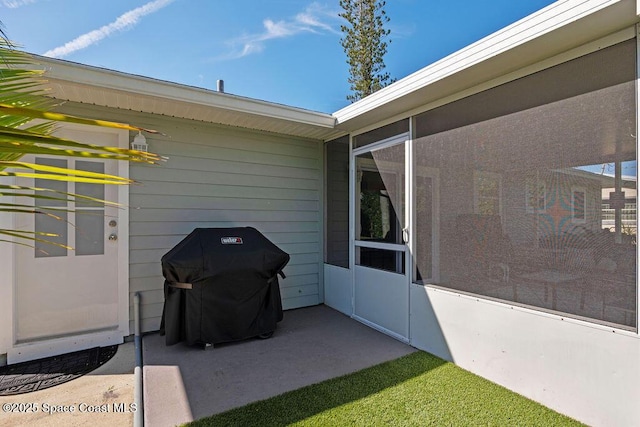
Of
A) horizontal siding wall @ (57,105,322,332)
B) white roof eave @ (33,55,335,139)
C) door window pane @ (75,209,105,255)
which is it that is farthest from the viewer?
horizontal siding wall @ (57,105,322,332)

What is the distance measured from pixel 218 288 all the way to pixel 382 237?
184 centimetres

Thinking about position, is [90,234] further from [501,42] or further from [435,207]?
[501,42]

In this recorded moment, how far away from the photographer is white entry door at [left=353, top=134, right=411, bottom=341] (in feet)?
11.4

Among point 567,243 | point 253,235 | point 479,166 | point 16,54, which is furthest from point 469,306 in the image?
point 16,54

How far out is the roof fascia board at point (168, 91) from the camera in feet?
8.97

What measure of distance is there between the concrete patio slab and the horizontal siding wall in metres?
0.79

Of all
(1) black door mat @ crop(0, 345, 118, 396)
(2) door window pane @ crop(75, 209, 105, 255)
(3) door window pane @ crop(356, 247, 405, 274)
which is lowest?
(1) black door mat @ crop(0, 345, 118, 396)

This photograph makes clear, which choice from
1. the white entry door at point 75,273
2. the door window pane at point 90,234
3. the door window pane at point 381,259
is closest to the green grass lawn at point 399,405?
the door window pane at point 381,259

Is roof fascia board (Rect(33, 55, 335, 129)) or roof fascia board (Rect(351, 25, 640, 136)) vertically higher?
roof fascia board (Rect(33, 55, 335, 129))

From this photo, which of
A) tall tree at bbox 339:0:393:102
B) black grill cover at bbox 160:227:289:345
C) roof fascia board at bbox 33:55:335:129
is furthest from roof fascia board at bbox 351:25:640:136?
tall tree at bbox 339:0:393:102

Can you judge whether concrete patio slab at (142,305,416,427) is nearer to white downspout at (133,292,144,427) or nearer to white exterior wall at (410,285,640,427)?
white downspout at (133,292,144,427)

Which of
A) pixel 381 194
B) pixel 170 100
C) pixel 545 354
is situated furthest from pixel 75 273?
pixel 545 354

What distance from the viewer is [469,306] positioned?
279cm

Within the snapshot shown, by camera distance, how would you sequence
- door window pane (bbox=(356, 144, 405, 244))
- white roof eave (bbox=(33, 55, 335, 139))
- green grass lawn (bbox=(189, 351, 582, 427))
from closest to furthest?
green grass lawn (bbox=(189, 351, 582, 427)) < white roof eave (bbox=(33, 55, 335, 139)) < door window pane (bbox=(356, 144, 405, 244))
